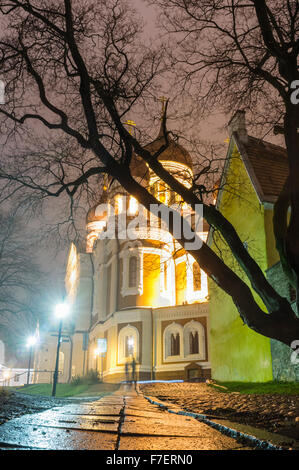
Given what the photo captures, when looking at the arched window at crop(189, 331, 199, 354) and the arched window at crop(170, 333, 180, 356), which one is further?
the arched window at crop(170, 333, 180, 356)

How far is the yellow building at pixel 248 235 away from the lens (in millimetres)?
16422

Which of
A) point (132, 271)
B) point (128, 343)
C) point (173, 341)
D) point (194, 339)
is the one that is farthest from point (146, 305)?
point (194, 339)

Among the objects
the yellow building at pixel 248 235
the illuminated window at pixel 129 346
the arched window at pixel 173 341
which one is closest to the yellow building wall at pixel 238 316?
the yellow building at pixel 248 235

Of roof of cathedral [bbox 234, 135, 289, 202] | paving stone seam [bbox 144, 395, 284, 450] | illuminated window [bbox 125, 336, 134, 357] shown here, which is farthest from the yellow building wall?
illuminated window [bbox 125, 336, 134, 357]

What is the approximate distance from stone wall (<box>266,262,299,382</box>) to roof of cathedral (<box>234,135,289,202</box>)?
150 inches

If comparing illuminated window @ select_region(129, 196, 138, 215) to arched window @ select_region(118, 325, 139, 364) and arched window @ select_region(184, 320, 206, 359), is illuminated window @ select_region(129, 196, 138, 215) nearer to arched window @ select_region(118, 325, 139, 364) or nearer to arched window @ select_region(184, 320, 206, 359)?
arched window @ select_region(118, 325, 139, 364)

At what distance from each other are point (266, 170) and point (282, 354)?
25.6ft

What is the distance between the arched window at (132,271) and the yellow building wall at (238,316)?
1658 centimetres

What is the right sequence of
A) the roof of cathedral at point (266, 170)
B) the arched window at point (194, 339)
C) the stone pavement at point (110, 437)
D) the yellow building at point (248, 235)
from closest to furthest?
the stone pavement at point (110, 437), the yellow building at point (248, 235), the roof of cathedral at point (266, 170), the arched window at point (194, 339)

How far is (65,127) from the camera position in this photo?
32.2 ft

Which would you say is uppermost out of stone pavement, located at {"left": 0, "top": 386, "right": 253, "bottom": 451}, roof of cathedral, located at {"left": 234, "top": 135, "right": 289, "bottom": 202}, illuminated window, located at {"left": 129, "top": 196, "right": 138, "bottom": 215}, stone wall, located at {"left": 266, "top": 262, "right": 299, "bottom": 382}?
illuminated window, located at {"left": 129, "top": 196, "right": 138, "bottom": 215}

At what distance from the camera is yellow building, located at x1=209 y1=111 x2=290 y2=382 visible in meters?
16.4

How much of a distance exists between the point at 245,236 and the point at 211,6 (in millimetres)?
10955

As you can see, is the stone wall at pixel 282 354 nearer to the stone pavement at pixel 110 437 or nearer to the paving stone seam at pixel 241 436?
the paving stone seam at pixel 241 436
